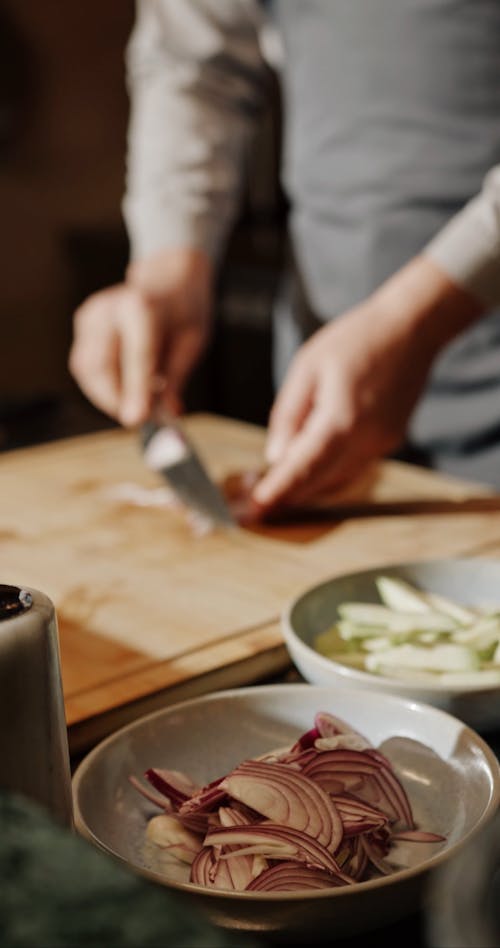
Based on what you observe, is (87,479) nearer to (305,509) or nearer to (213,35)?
(305,509)

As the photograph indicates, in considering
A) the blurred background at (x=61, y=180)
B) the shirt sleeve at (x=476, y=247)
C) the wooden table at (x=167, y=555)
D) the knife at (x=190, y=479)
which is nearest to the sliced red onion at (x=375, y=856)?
the wooden table at (x=167, y=555)

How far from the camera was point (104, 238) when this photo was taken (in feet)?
12.6

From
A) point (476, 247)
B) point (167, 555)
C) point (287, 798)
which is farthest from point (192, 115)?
point (287, 798)

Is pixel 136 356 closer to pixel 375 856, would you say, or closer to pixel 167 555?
pixel 167 555

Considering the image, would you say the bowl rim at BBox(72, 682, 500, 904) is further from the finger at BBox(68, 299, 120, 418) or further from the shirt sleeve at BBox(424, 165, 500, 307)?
the finger at BBox(68, 299, 120, 418)

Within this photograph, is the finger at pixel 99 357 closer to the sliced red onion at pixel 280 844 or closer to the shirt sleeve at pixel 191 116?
the shirt sleeve at pixel 191 116

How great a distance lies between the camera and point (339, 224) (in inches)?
67.1

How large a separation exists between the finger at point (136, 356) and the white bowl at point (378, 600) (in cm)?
55

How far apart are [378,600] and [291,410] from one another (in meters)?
0.39

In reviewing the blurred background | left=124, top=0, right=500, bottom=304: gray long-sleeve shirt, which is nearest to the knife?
left=124, top=0, right=500, bottom=304: gray long-sleeve shirt

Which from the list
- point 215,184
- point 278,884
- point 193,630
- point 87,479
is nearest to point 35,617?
point 278,884

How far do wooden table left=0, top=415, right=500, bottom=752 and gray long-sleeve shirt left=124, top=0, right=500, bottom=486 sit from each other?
268 millimetres

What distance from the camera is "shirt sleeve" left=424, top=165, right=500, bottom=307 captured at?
1.25 metres

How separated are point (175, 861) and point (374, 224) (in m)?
Answer: 1.23
